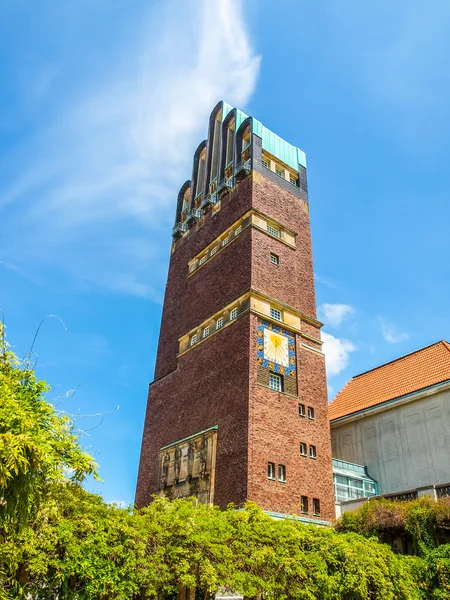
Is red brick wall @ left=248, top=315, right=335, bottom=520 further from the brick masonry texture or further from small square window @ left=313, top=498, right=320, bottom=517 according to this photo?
small square window @ left=313, top=498, right=320, bottom=517

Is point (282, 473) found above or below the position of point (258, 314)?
below

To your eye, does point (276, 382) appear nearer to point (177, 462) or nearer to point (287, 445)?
point (287, 445)

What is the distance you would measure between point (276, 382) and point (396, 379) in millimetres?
8255

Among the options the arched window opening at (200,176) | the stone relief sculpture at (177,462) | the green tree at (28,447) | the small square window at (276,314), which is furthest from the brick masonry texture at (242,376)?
the green tree at (28,447)

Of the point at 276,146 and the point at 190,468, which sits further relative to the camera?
the point at 276,146

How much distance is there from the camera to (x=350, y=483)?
1030 inches

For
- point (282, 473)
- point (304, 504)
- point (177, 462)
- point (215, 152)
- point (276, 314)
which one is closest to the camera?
point (282, 473)

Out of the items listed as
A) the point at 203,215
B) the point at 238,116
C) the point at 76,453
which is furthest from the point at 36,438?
the point at 238,116

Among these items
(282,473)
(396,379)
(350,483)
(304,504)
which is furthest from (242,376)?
(396,379)

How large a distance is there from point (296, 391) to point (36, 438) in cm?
1944

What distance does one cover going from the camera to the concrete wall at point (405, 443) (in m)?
24.4

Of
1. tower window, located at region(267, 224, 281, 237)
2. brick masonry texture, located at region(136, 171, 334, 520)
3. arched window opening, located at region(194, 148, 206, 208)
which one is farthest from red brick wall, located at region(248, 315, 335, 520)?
arched window opening, located at region(194, 148, 206, 208)

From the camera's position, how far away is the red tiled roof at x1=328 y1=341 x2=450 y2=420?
2722cm

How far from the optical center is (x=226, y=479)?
22.6 m
